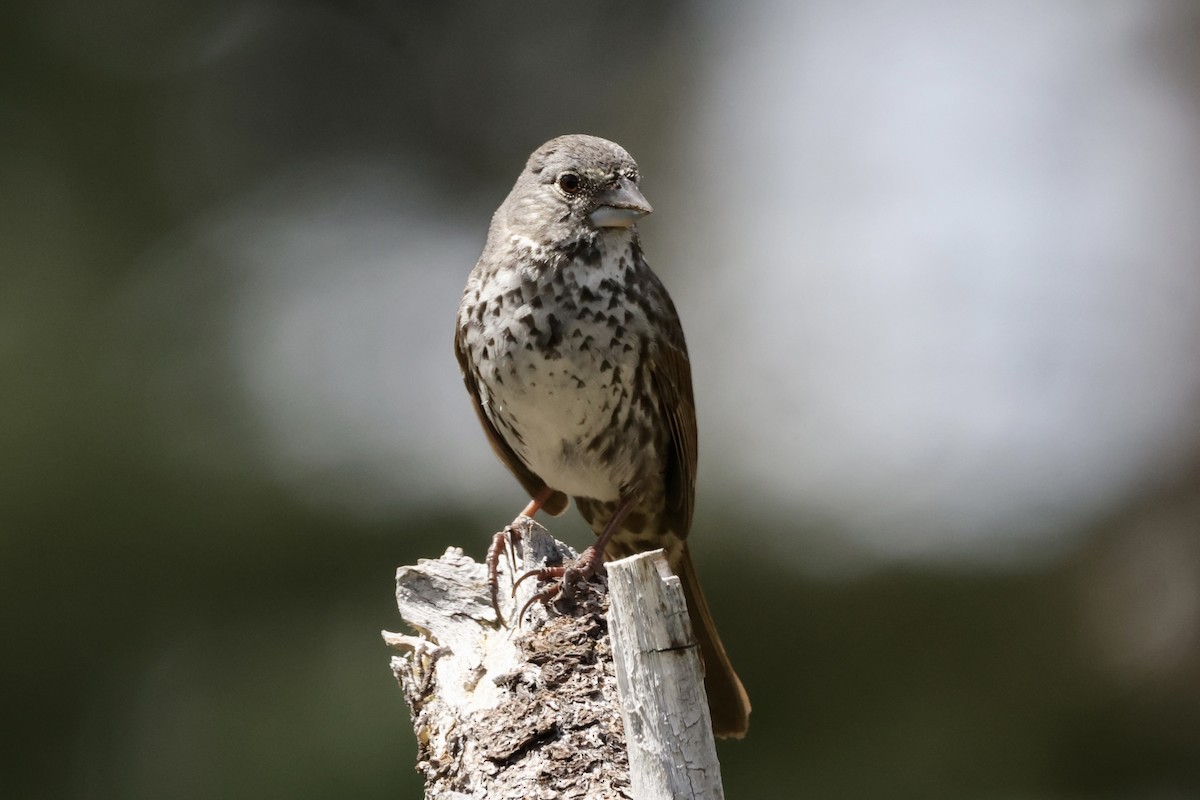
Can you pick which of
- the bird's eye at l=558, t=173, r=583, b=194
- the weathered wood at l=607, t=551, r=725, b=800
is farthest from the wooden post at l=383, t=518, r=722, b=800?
the bird's eye at l=558, t=173, r=583, b=194

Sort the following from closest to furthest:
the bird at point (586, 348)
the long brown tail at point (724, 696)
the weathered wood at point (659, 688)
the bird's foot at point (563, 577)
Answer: the weathered wood at point (659, 688)
the bird's foot at point (563, 577)
the bird at point (586, 348)
the long brown tail at point (724, 696)

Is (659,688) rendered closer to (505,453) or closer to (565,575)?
(565,575)

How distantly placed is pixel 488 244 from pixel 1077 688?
402 centimetres

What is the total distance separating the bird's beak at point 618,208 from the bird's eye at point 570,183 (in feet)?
0.24

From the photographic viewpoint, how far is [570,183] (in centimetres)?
411

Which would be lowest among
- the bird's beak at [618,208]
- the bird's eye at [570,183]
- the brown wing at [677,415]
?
the brown wing at [677,415]

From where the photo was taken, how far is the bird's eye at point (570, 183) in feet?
13.4

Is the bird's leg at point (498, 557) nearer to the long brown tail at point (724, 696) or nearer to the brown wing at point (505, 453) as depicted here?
the brown wing at point (505, 453)

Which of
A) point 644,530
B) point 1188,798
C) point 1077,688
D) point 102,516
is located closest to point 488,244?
point 644,530

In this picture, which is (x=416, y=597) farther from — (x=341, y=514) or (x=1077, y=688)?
(x=1077, y=688)

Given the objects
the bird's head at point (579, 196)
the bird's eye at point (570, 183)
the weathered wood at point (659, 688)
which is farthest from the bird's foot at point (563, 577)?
the bird's eye at point (570, 183)

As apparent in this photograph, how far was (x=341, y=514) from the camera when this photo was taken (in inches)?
249

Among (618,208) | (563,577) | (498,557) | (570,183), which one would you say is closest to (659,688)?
(563,577)

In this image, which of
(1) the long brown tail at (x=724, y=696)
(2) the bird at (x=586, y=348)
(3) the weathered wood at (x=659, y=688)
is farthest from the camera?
(1) the long brown tail at (x=724, y=696)
